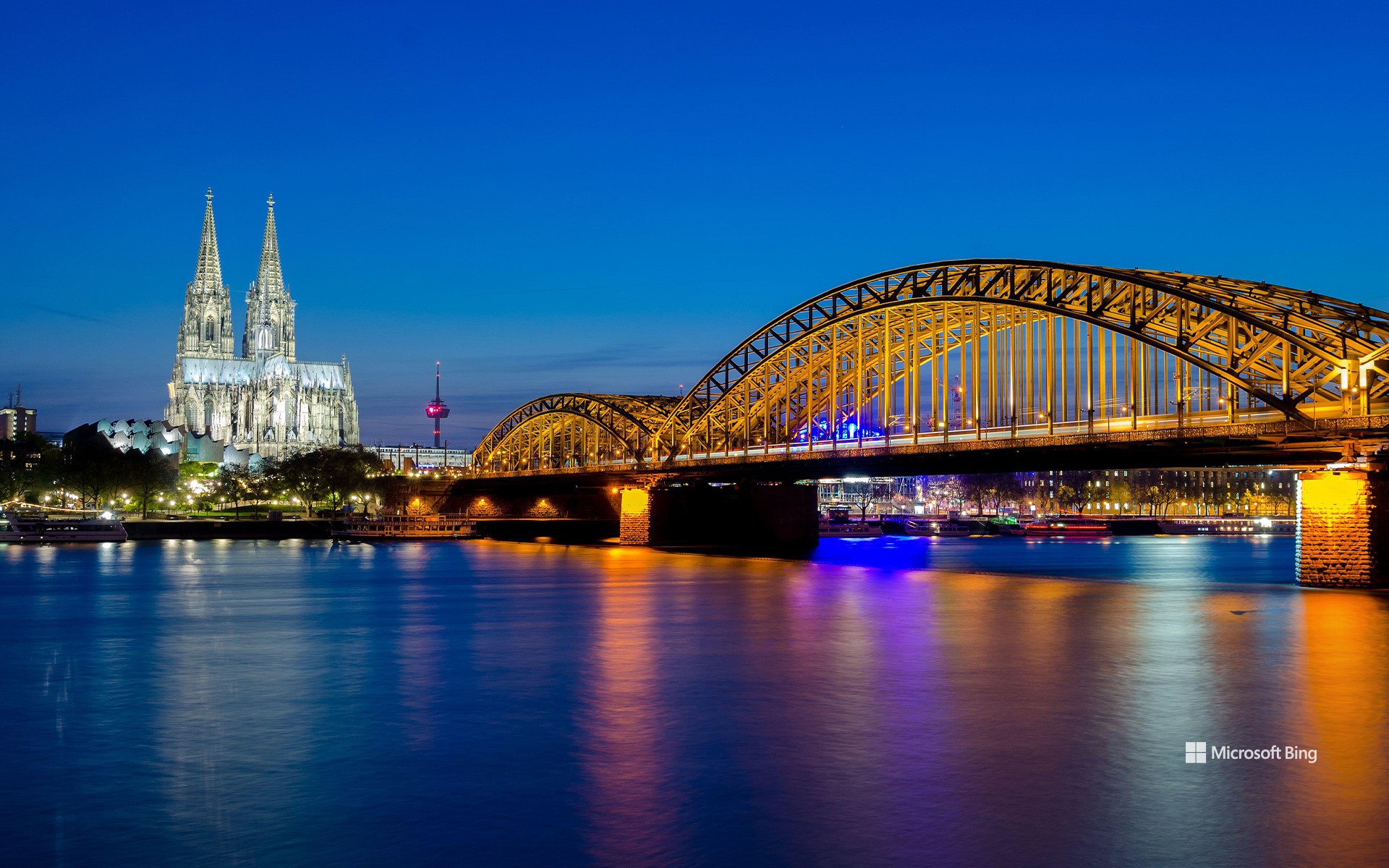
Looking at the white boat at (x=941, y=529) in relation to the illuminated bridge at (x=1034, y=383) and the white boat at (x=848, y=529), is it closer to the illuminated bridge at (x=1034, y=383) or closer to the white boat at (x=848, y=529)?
the white boat at (x=848, y=529)

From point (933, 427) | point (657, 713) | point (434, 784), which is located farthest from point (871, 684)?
point (933, 427)

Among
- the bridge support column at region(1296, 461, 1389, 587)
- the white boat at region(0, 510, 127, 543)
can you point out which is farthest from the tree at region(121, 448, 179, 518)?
the bridge support column at region(1296, 461, 1389, 587)

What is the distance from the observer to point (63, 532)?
115m

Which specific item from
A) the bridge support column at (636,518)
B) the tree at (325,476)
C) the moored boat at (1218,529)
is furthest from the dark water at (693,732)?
the moored boat at (1218,529)

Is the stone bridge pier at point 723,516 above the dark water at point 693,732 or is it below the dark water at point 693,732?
above

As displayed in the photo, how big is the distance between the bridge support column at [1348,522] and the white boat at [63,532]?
97858 millimetres

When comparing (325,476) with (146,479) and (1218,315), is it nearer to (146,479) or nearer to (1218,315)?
(146,479)

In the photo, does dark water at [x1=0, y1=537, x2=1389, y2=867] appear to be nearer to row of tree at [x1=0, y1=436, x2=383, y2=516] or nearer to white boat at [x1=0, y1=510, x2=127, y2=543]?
white boat at [x1=0, y1=510, x2=127, y2=543]

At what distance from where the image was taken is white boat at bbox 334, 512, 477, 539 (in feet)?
421

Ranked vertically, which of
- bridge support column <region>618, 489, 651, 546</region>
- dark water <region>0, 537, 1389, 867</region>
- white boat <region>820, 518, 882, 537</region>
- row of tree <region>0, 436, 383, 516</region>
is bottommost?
dark water <region>0, 537, 1389, 867</region>

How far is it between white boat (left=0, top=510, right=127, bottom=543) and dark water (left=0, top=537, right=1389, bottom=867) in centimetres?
6937

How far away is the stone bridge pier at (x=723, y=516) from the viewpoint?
4173 inches

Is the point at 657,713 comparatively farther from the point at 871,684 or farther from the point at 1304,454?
the point at 1304,454

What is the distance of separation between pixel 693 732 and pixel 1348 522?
1361 inches
